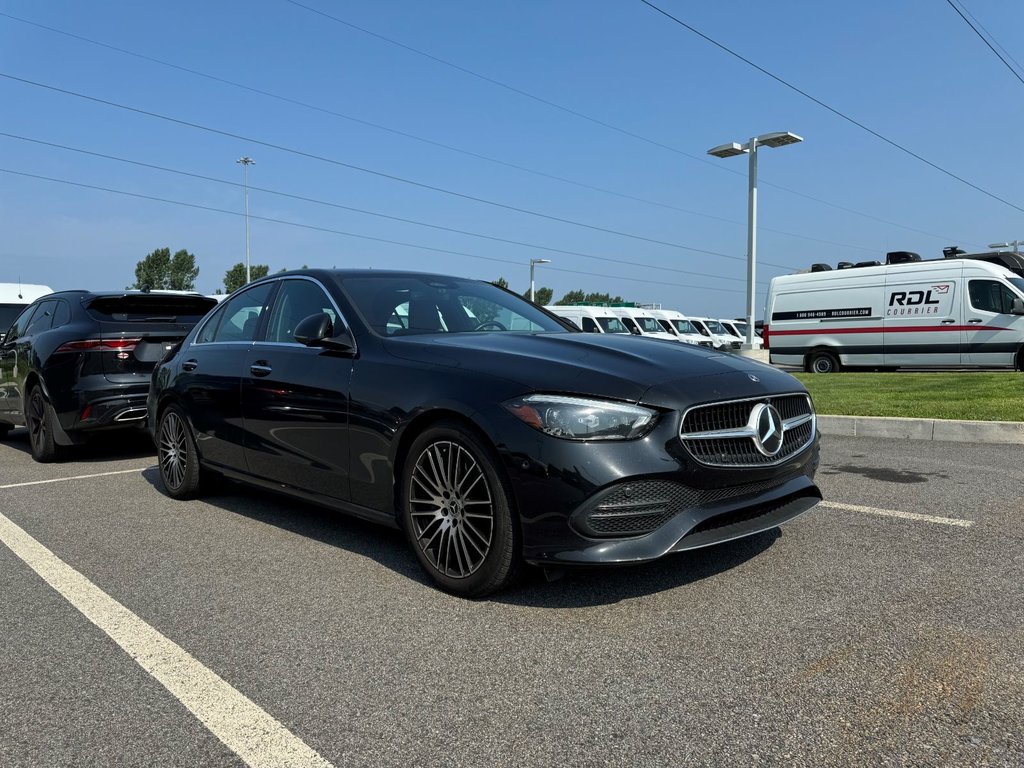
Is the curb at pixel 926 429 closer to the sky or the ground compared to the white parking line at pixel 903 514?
closer to the sky

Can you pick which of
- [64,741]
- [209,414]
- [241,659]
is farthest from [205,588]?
[209,414]

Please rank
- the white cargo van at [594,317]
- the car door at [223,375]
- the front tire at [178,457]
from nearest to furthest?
the car door at [223,375]
the front tire at [178,457]
the white cargo van at [594,317]

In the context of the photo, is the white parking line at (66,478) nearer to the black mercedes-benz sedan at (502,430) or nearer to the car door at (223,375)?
the car door at (223,375)

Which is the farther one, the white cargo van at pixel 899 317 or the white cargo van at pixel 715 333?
the white cargo van at pixel 715 333

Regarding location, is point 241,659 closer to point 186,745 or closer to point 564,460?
point 186,745

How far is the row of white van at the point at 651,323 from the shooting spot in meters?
25.1

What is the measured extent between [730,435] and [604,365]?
0.59 meters

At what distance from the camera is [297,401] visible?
4355mm

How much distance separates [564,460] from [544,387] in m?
0.32

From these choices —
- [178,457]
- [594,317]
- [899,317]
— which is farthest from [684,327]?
[178,457]

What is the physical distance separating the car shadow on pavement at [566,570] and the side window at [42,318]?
169 inches

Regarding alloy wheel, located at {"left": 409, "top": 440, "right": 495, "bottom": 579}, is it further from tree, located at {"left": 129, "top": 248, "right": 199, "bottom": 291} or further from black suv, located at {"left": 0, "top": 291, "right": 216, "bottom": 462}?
tree, located at {"left": 129, "top": 248, "right": 199, "bottom": 291}

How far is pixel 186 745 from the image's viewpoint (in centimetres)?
232

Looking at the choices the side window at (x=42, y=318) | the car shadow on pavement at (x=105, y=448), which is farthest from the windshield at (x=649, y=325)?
the side window at (x=42, y=318)
